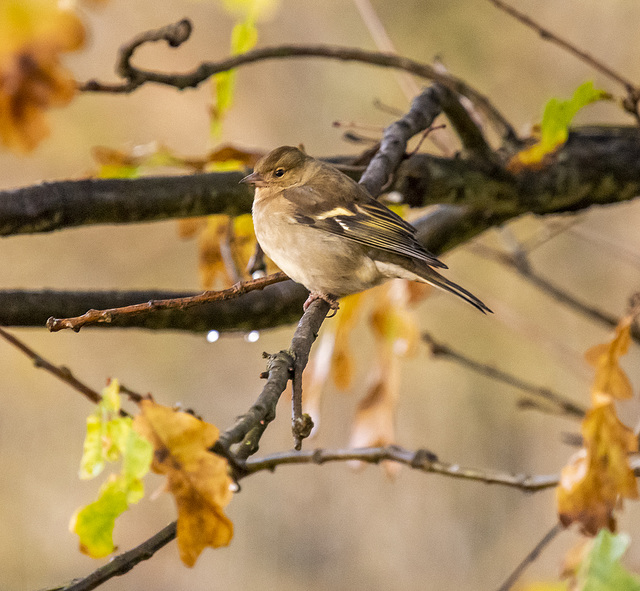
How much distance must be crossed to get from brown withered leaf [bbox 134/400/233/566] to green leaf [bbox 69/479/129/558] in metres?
0.09

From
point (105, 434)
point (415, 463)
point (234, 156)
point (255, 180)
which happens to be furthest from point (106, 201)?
point (415, 463)

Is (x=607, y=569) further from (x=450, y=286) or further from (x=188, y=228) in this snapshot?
(x=188, y=228)

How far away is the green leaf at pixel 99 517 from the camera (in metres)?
1.42

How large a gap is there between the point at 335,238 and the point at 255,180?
1.49 ft

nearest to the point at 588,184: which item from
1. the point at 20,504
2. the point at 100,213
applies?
the point at 100,213

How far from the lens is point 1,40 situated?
2.60 meters

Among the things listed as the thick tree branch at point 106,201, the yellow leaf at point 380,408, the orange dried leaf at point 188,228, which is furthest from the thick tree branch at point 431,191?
the yellow leaf at point 380,408

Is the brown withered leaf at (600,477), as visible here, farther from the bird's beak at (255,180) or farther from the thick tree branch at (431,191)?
the bird's beak at (255,180)

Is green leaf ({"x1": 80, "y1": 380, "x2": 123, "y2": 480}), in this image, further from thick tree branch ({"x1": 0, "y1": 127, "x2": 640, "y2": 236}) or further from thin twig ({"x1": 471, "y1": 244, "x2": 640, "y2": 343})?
thin twig ({"x1": 471, "y1": 244, "x2": 640, "y2": 343})

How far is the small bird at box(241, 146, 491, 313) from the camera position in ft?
8.29

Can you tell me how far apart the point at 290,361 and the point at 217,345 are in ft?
20.1

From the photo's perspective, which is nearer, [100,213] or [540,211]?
[100,213]

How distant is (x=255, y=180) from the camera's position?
2812 mm

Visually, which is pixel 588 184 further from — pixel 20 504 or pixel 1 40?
pixel 20 504
